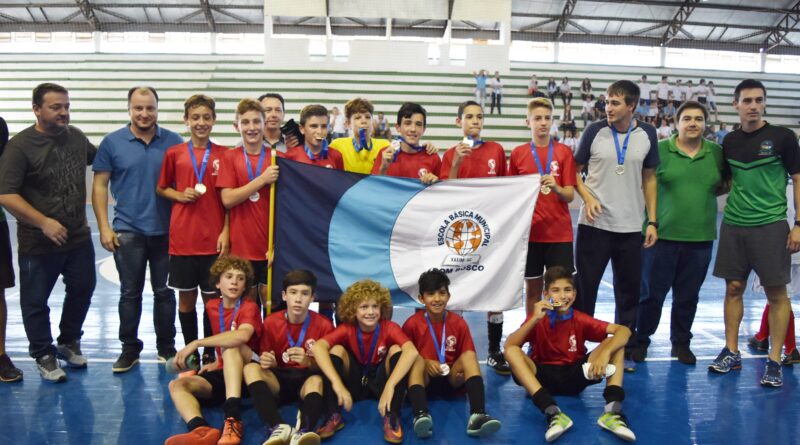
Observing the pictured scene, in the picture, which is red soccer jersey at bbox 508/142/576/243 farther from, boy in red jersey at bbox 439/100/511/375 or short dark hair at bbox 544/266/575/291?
short dark hair at bbox 544/266/575/291

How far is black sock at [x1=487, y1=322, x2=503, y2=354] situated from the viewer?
4.25 metres

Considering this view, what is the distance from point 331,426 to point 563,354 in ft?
4.92

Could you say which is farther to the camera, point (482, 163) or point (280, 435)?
point (482, 163)

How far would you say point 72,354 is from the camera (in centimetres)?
411

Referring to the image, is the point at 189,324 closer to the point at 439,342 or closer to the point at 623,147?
the point at 439,342

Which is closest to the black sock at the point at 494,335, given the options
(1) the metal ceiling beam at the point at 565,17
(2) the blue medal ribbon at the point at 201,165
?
(2) the blue medal ribbon at the point at 201,165

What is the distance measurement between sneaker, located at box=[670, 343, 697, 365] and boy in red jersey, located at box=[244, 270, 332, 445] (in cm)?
266

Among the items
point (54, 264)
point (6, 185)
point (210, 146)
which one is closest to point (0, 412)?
point (54, 264)

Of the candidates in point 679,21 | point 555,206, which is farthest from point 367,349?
point 679,21

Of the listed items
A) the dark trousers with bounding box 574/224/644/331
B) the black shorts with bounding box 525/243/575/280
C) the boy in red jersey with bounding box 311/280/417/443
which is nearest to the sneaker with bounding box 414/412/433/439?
the boy in red jersey with bounding box 311/280/417/443

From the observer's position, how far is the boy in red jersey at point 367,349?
3.25m

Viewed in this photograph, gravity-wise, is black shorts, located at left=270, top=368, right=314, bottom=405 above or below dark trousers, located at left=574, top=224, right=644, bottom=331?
below

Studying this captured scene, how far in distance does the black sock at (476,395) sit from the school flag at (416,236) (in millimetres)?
790

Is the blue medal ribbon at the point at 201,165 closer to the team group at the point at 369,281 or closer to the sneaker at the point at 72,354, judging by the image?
the team group at the point at 369,281
